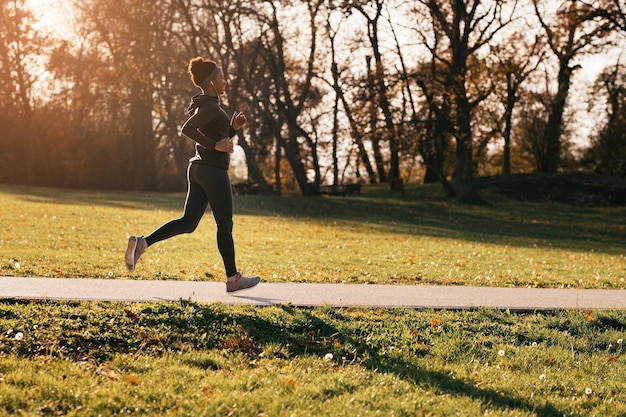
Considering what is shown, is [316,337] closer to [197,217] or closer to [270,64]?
[197,217]

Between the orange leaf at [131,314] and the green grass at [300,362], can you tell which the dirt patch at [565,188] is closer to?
the green grass at [300,362]

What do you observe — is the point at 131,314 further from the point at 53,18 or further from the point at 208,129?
the point at 53,18

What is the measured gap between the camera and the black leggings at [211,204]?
24.1 feet

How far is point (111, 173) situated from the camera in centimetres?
4994

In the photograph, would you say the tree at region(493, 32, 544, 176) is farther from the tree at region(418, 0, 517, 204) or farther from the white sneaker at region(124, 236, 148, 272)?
the white sneaker at region(124, 236, 148, 272)

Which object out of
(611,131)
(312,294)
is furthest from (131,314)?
(611,131)

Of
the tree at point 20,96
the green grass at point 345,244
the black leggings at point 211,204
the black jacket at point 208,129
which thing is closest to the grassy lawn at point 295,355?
the green grass at point 345,244

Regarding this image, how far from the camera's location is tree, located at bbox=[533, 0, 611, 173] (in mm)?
35366

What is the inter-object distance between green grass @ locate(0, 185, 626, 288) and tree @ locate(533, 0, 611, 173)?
8848 millimetres

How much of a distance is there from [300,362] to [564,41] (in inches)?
1473

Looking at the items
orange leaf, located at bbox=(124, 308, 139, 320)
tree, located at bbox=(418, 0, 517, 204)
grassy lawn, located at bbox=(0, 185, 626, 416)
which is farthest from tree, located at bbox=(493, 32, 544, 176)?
orange leaf, located at bbox=(124, 308, 139, 320)

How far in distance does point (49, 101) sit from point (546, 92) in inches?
1236

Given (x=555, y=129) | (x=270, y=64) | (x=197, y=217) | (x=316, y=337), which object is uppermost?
(x=270, y=64)

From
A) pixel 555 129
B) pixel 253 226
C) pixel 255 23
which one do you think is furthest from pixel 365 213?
pixel 555 129
